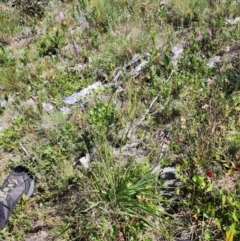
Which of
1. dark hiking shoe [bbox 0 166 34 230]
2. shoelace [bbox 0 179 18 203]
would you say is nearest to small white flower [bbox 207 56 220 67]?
dark hiking shoe [bbox 0 166 34 230]

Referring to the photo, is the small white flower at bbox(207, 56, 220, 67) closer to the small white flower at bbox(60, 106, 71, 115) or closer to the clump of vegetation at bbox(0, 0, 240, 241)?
the clump of vegetation at bbox(0, 0, 240, 241)

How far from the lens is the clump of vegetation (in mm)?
2779

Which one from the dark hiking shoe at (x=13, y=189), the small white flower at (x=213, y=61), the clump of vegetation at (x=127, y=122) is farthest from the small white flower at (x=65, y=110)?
the small white flower at (x=213, y=61)

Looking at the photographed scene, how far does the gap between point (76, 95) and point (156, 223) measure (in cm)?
226

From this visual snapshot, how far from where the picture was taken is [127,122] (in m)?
3.76

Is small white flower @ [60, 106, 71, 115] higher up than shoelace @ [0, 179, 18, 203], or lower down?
higher up

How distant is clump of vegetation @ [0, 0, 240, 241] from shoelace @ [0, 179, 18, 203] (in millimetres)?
192

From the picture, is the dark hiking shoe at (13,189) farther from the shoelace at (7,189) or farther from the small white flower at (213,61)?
the small white flower at (213,61)

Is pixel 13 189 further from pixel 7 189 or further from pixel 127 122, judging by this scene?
pixel 127 122

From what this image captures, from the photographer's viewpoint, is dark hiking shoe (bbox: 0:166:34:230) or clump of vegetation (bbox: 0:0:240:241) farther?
dark hiking shoe (bbox: 0:166:34:230)

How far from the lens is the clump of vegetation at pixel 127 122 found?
2.78 meters

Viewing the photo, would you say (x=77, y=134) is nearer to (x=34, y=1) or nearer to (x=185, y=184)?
(x=185, y=184)

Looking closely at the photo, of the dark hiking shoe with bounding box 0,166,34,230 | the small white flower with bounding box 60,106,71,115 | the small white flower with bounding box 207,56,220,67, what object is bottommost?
the dark hiking shoe with bounding box 0,166,34,230

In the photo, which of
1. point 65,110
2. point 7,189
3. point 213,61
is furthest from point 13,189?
point 213,61
